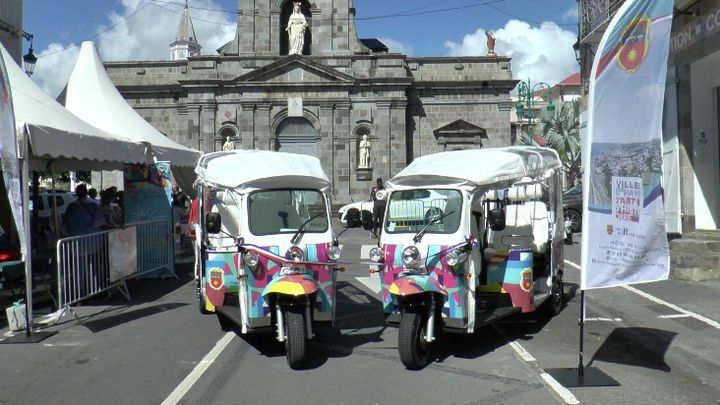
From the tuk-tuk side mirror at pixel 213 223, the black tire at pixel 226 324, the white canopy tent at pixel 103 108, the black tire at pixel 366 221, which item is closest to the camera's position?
the tuk-tuk side mirror at pixel 213 223

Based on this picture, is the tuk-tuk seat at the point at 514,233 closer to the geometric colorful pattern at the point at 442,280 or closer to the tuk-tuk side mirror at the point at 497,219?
the tuk-tuk side mirror at the point at 497,219

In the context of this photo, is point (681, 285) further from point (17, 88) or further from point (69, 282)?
point (17, 88)

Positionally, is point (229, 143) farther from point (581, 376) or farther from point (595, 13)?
point (581, 376)

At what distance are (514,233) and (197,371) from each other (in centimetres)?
475

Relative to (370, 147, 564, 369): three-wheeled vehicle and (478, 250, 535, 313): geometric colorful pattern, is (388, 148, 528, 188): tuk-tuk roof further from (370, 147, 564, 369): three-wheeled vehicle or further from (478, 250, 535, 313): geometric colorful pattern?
(478, 250, 535, 313): geometric colorful pattern

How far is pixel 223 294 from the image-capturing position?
311 inches

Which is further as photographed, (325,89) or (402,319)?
(325,89)

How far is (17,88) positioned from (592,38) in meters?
13.0

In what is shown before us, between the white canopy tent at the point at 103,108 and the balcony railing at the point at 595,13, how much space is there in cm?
1011

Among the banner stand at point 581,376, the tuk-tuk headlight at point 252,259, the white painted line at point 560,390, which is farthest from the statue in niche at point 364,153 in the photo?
the white painted line at point 560,390

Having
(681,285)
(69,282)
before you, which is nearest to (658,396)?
(681,285)

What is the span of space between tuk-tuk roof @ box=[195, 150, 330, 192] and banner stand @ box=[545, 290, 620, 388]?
133 inches

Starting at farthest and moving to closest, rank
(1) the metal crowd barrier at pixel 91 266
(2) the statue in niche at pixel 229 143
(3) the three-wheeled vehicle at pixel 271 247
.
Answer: (2) the statue in niche at pixel 229 143 → (1) the metal crowd barrier at pixel 91 266 → (3) the three-wheeled vehicle at pixel 271 247

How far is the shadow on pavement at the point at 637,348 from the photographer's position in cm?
680
